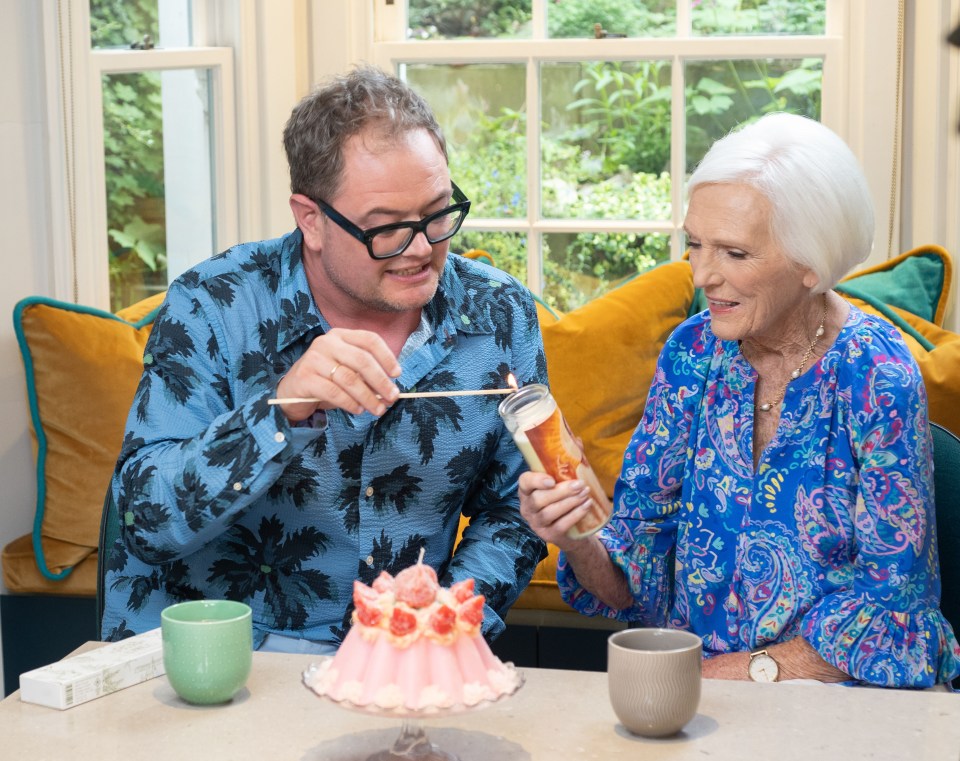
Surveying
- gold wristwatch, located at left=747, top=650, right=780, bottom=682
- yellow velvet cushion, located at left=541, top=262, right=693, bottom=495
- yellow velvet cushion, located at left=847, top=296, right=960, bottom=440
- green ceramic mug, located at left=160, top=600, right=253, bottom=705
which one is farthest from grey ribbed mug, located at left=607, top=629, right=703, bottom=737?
yellow velvet cushion, located at left=541, top=262, right=693, bottom=495

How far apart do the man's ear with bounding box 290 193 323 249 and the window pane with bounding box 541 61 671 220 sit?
1.68m

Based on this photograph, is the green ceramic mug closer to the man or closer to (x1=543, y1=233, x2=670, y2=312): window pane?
the man

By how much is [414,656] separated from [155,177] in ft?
7.49

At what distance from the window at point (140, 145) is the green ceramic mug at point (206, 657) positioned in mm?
1686

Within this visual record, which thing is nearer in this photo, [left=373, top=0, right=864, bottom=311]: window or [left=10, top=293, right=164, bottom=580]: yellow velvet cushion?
[left=10, top=293, right=164, bottom=580]: yellow velvet cushion

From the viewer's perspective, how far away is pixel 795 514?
1.61 m

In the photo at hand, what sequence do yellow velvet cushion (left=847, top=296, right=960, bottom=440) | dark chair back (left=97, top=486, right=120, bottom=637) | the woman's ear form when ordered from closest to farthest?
the woman's ear, dark chair back (left=97, top=486, right=120, bottom=637), yellow velvet cushion (left=847, top=296, right=960, bottom=440)

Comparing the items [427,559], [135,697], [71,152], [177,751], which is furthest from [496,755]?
[71,152]

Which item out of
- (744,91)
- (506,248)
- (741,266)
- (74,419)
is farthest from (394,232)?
(744,91)

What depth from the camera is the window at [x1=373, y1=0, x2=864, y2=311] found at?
3176mm

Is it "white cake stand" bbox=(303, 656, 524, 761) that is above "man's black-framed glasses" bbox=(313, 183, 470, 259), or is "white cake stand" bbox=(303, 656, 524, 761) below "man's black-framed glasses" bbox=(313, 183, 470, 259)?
below

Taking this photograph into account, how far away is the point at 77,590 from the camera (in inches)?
105

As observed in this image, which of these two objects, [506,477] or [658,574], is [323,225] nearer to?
[506,477]

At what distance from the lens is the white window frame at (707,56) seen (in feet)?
9.93
